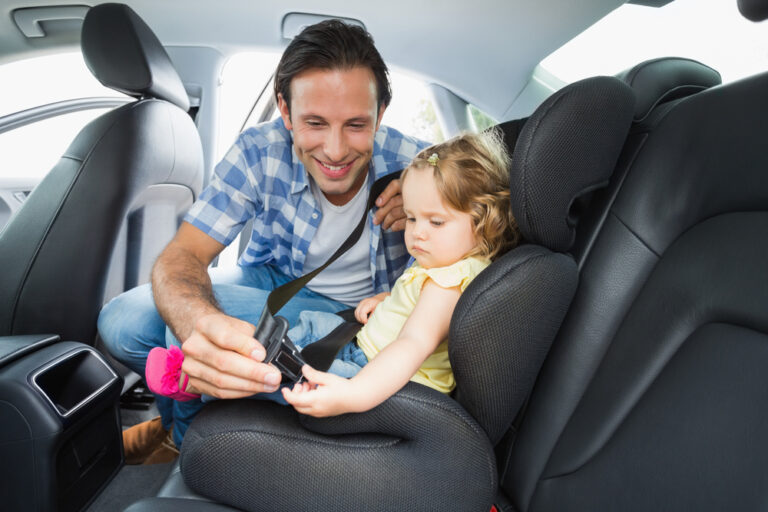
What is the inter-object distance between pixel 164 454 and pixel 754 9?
6.38 feet

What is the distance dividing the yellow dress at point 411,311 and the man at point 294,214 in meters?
0.37

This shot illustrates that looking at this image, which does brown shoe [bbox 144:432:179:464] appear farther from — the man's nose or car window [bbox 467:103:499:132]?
car window [bbox 467:103:499:132]

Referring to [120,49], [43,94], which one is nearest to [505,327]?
[120,49]

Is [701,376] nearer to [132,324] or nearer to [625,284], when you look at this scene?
[625,284]

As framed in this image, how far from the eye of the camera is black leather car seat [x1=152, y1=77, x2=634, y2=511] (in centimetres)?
84

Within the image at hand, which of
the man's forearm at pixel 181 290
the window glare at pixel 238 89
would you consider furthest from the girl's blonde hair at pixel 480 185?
the window glare at pixel 238 89

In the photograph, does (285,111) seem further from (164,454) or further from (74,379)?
(164,454)

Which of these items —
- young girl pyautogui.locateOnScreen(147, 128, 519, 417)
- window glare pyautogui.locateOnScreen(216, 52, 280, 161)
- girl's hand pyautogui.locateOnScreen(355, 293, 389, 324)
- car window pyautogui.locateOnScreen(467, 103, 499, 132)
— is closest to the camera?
young girl pyautogui.locateOnScreen(147, 128, 519, 417)

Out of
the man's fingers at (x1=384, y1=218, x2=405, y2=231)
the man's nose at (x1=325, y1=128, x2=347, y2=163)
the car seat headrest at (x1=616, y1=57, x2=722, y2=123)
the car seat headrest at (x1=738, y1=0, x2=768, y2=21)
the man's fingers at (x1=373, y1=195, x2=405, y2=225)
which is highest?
the car seat headrest at (x1=738, y1=0, x2=768, y2=21)

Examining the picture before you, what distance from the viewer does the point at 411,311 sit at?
1.11 m

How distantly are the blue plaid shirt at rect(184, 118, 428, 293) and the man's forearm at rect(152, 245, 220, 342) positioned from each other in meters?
0.13

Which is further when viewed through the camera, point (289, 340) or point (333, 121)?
point (333, 121)

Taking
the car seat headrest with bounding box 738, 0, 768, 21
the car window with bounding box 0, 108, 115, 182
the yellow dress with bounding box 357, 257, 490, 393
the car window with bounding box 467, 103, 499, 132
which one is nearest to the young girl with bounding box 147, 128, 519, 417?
the yellow dress with bounding box 357, 257, 490, 393

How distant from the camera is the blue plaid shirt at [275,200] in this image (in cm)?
153
